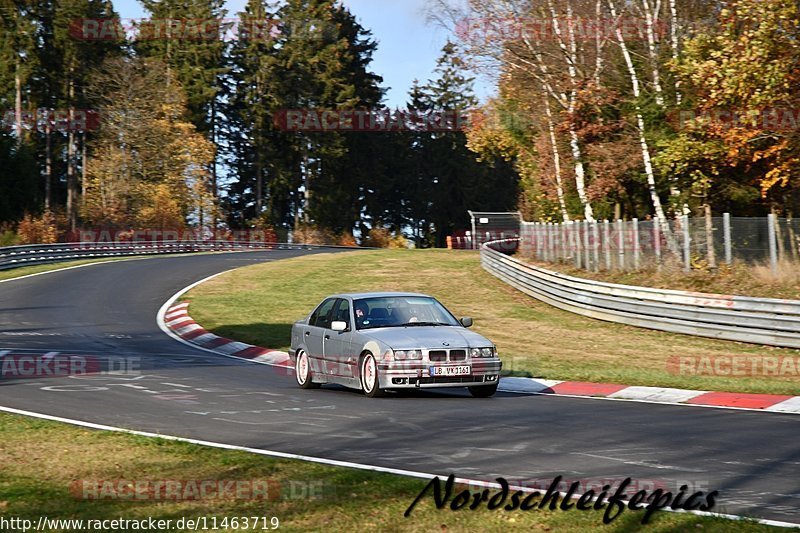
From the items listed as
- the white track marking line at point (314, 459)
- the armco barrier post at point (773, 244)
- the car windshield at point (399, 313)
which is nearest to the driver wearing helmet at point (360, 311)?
the car windshield at point (399, 313)

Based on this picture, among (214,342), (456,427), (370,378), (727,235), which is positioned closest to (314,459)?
(456,427)

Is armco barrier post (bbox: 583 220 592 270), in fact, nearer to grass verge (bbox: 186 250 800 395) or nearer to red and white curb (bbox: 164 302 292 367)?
grass verge (bbox: 186 250 800 395)

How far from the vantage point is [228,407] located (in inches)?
511

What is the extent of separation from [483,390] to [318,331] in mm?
2935

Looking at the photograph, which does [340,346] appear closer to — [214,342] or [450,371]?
Answer: [450,371]

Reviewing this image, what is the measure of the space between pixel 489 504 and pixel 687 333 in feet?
60.1

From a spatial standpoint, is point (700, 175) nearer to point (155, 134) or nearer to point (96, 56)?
point (155, 134)

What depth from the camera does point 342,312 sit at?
1566 cm

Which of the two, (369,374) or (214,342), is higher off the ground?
(369,374)

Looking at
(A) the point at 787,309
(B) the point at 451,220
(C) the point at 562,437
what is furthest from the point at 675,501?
(B) the point at 451,220

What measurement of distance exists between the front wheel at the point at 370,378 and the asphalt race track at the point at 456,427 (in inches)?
7.4

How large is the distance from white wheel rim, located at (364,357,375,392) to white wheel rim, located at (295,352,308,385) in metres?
1.86

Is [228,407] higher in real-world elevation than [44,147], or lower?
lower

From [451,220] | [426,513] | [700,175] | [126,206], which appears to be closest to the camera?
[426,513]
